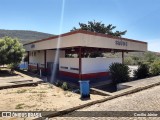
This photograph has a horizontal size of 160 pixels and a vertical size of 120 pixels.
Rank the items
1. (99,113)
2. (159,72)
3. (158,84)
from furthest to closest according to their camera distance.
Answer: (159,72) → (158,84) → (99,113)

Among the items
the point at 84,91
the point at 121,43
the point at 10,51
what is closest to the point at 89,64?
the point at 121,43

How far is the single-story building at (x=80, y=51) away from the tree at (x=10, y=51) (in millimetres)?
2276

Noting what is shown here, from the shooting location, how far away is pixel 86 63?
50.3 feet

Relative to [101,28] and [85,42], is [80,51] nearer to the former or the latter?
[85,42]

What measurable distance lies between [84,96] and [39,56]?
1652cm

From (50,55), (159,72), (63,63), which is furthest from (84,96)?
(50,55)

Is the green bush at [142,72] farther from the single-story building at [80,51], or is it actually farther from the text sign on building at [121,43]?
the text sign on building at [121,43]

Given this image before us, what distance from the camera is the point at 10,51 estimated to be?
20047 mm

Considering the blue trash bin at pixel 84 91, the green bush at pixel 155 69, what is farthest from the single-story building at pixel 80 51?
the blue trash bin at pixel 84 91

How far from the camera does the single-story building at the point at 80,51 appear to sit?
1411 cm

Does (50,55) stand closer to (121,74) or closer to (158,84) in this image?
(121,74)

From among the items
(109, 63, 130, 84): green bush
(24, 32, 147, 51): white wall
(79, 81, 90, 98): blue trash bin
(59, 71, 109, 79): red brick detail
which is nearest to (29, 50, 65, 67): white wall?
(24, 32, 147, 51): white wall

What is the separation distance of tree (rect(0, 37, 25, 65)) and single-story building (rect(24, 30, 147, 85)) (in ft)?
7.47

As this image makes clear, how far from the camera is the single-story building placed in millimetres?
14109
